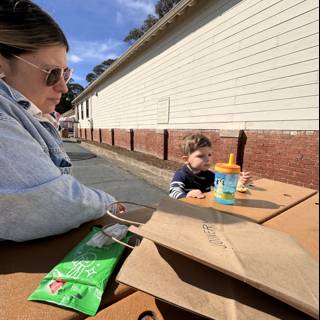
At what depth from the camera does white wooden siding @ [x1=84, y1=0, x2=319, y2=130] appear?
177 inches

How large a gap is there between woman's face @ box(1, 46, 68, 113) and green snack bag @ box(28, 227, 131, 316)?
0.90m

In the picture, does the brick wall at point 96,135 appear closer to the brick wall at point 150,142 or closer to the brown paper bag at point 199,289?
the brick wall at point 150,142

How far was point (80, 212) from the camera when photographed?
1.05 m

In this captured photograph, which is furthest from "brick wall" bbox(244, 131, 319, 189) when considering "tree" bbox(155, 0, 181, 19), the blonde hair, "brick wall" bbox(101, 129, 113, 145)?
"tree" bbox(155, 0, 181, 19)

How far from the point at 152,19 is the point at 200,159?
1214 inches

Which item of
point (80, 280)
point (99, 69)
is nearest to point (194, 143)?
point (80, 280)

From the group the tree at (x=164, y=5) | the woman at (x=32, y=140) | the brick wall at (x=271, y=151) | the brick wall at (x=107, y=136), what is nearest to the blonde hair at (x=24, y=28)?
the woman at (x=32, y=140)

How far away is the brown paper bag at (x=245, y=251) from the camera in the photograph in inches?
20.9

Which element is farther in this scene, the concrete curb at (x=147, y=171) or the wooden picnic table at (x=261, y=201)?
the concrete curb at (x=147, y=171)

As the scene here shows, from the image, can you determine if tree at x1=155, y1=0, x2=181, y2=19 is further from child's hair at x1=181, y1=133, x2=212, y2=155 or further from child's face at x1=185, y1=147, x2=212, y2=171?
child's face at x1=185, y1=147, x2=212, y2=171

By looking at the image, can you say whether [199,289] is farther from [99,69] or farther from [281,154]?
[99,69]

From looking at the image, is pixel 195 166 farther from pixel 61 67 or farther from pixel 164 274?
pixel 164 274

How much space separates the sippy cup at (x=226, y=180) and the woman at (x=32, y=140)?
672 millimetres

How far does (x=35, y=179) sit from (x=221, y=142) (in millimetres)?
5724
